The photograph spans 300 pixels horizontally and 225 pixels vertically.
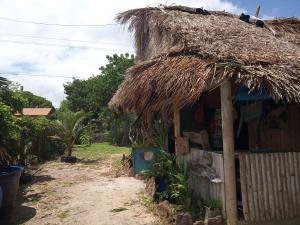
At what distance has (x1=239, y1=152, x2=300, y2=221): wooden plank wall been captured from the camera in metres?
6.53

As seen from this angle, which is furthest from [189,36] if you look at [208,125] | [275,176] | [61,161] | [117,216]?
[61,161]

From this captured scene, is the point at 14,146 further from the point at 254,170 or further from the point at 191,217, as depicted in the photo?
the point at 254,170

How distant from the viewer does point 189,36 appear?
26.9 feet

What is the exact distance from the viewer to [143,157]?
10398 mm

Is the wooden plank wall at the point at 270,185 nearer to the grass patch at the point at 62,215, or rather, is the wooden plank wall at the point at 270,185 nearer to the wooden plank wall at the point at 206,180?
the wooden plank wall at the point at 206,180

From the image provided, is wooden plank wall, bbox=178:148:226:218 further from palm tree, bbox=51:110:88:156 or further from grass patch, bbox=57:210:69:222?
palm tree, bbox=51:110:88:156

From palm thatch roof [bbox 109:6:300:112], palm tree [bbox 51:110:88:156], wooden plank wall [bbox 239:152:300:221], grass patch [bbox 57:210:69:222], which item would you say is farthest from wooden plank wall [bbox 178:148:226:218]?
palm tree [bbox 51:110:88:156]

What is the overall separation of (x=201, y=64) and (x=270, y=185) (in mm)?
2520

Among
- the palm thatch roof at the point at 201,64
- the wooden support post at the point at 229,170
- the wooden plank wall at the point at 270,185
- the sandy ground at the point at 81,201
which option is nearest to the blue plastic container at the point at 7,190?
the sandy ground at the point at 81,201

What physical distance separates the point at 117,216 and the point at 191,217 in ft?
5.03

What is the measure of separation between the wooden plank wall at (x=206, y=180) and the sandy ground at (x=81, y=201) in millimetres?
1183

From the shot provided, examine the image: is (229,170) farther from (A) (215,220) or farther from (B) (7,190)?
(B) (7,190)

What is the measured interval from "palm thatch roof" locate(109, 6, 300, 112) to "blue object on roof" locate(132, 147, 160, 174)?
188 cm

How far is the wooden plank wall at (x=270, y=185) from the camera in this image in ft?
21.4
